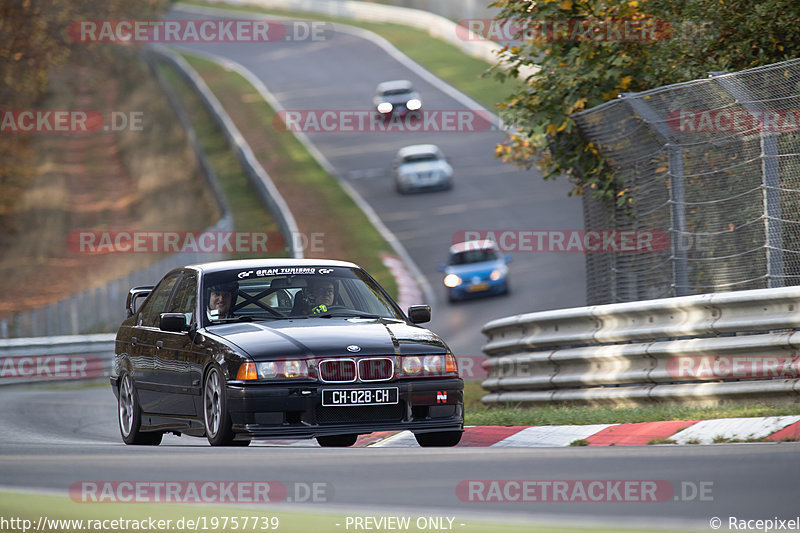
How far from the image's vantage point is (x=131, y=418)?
11297 mm

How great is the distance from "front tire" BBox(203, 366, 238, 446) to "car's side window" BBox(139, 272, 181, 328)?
1.61 meters

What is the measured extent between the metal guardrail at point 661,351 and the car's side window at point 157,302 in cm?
377

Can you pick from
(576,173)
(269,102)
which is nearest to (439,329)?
(576,173)

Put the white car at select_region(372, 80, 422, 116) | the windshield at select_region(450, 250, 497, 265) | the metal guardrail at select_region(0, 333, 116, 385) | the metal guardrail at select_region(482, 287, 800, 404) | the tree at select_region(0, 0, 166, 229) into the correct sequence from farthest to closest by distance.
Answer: the white car at select_region(372, 80, 422, 116), the tree at select_region(0, 0, 166, 229), the windshield at select_region(450, 250, 497, 265), the metal guardrail at select_region(0, 333, 116, 385), the metal guardrail at select_region(482, 287, 800, 404)

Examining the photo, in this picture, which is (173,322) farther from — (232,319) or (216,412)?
(216,412)

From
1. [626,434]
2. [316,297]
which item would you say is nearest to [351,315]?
[316,297]

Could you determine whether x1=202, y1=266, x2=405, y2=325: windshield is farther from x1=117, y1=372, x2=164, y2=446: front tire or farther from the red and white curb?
x1=117, y1=372, x2=164, y2=446: front tire

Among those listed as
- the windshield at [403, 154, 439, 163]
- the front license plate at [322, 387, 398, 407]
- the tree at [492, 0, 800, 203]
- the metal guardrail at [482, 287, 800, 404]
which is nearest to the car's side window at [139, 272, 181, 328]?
the front license plate at [322, 387, 398, 407]

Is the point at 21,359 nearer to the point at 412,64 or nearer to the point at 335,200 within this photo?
the point at 335,200

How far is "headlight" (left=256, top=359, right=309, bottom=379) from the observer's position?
928 cm

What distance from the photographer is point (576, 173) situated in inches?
611

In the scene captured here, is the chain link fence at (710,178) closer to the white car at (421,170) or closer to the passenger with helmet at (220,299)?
the passenger with helmet at (220,299)

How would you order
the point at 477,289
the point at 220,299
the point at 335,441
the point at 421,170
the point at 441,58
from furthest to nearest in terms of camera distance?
the point at 441,58
the point at 421,170
the point at 477,289
the point at 335,441
the point at 220,299

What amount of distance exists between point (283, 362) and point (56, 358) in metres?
14.8
